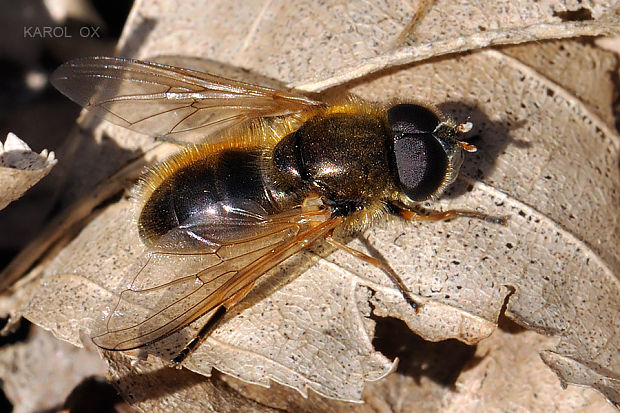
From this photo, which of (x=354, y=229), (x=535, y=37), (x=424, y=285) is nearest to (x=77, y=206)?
(x=354, y=229)

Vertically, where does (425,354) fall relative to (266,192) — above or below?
below

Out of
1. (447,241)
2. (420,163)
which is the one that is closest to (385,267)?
(447,241)

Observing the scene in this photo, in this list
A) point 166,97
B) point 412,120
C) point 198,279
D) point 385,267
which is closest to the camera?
point 198,279

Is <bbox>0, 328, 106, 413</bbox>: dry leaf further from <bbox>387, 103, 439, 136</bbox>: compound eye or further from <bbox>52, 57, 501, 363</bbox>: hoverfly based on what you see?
<bbox>387, 103, 439, 136</bbox>: compound eye

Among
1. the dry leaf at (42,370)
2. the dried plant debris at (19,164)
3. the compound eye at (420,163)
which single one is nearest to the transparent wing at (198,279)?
the compound eye at (420,163)

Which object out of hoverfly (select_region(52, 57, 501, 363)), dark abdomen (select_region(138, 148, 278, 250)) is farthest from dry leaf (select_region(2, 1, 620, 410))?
dark abdomen (select_region(138, 148, 278, 250))

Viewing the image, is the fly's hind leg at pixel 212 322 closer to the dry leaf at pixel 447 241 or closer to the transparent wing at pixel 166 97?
the dry leaf at pixel 447 241

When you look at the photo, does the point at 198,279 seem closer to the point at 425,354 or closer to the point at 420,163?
the point at 420,163
